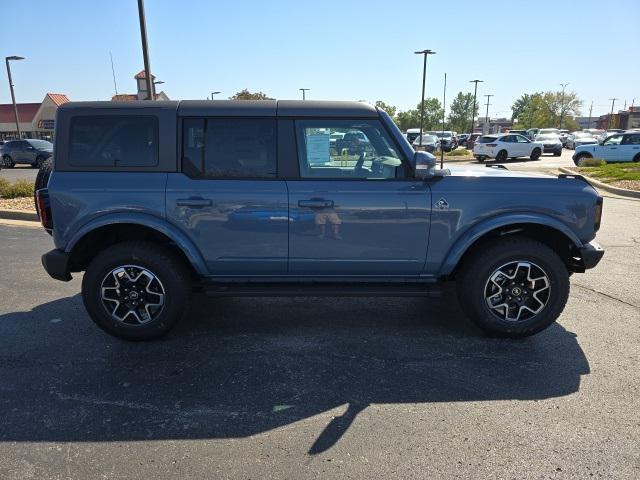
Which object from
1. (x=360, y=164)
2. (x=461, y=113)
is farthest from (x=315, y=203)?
(x=461, y=113)

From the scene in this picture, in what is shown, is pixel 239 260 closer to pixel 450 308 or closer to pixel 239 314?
pixel 239 314

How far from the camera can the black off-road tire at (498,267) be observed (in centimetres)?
389

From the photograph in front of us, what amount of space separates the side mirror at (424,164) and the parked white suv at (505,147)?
24.0 m

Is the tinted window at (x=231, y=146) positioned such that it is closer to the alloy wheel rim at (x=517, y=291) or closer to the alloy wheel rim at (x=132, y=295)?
the alloy wheel rim at (x=132, y=295)

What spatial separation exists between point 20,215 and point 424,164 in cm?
898

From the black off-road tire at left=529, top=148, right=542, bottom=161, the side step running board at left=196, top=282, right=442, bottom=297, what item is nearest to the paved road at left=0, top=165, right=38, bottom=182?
the side step running board at left=196, top=282, right=442, bottom=297

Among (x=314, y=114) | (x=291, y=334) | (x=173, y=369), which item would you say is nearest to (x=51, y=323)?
(x=173, y=369)

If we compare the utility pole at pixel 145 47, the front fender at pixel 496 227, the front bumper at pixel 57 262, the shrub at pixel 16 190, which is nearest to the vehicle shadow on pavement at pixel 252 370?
the front bumper at pixel 57 262

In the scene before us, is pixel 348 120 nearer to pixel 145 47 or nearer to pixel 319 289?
pixel 319 289

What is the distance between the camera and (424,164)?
3719 millimetres

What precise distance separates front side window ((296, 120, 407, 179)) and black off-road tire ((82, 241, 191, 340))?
1.37 meters

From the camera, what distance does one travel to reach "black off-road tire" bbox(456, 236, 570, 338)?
3.89m

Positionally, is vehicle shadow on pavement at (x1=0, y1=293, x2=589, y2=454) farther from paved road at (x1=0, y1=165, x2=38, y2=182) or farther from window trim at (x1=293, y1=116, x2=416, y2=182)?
paved road at (x1=0, y1=165, x2=38, y2=182)

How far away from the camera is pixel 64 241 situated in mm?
3871
